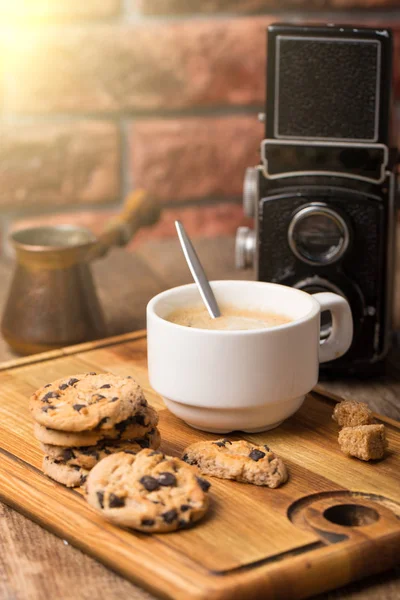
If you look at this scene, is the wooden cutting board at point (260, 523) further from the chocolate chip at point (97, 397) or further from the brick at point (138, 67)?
the brick at point (138, 67)

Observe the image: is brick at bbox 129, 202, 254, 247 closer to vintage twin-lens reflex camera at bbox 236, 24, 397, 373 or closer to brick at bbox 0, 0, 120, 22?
brick at bbox 0, 0, 120, 22

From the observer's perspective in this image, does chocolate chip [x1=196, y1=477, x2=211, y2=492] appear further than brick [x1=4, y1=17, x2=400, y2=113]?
No

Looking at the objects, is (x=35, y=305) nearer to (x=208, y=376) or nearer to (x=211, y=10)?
(x=208, y=376)

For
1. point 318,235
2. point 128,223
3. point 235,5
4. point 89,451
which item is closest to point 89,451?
point 89,451

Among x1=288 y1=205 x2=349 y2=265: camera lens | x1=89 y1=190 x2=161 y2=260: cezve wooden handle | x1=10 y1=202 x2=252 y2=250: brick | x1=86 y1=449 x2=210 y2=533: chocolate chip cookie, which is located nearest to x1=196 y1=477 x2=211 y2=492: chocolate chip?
x1=86 y1=449 x2=210 y2=533: chocolate chip cookie

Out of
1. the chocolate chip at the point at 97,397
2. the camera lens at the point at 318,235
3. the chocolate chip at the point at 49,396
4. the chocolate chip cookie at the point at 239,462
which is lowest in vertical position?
the chocolate chip cookie at the point at 239,462

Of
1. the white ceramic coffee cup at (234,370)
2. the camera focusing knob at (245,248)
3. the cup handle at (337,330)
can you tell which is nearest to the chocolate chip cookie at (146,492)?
the white ceramic coffee cup at (234,370)

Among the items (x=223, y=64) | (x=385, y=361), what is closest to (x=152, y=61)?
(x=223, y=64)

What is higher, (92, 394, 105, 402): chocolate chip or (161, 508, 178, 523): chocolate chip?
(92, 394, 105, 402): chocolate chip
